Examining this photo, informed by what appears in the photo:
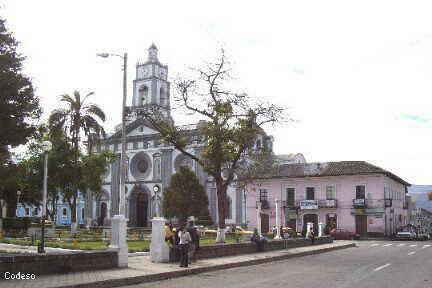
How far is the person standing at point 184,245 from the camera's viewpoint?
1675cm

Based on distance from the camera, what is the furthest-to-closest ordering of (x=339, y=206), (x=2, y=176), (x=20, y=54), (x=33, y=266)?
(x=339, y=206) → (x=2, y=176) → (x=20, y=54) → (x=33, y=266)

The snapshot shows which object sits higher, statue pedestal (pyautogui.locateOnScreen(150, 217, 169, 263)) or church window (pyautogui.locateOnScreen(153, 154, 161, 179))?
church window (pyautogui.locateOnScreen(153, 154, 161, 179))

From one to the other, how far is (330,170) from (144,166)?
78.5 ft

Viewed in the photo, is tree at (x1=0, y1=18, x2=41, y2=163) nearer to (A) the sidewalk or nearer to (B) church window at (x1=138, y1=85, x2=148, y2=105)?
(A) the sidewalk

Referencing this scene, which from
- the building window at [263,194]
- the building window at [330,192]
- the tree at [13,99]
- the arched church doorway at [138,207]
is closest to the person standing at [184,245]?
the tree at [13,99]

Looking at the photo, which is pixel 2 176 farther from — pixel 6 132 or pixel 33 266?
pixel 33 266

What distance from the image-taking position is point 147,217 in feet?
211

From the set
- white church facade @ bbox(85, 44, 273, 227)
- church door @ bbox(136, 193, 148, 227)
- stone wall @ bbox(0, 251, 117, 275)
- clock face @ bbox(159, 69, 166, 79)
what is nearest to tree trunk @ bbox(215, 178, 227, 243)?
stone wall @ bbox(0, 251, 117, 275)

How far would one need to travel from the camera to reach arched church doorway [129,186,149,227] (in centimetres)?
6494

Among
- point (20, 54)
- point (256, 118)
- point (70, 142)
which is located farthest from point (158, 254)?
point (70, 142)

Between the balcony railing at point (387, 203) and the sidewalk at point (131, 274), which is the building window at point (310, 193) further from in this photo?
the sidewalk at point (131, 274)

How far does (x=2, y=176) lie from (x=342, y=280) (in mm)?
11065

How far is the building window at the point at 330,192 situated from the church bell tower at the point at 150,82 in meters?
25.0

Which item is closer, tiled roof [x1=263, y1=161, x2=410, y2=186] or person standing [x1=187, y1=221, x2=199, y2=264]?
person standing [x1=187, y1=221, x2=199, y2=264]
